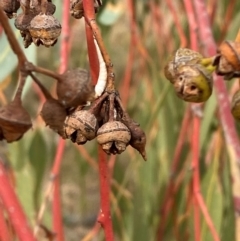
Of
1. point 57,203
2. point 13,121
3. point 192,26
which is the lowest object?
point 57,203

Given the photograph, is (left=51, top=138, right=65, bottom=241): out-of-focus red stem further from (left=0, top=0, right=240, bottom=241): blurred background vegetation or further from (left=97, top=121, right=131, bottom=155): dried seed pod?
(left=97, top=121, right=131, bottom=155): dried seed pod

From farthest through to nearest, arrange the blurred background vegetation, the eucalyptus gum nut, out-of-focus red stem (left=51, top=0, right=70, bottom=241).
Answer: the blurred background vegetation
out-of-focus red stem (left=51, top=0, right=70, bottom=241)
the eucalyptus gum nut

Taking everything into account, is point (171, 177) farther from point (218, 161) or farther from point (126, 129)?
point (126, 129)

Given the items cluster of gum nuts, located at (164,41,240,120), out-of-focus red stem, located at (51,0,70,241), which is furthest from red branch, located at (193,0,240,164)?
cluster of gum nuts, located at (164,41,240,120)

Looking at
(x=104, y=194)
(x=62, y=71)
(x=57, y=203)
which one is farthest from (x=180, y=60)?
(x=57, y=203)

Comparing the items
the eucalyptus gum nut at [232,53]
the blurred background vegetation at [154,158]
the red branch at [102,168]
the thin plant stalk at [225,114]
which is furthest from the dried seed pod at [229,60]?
the blurred background vegetation at [154,158]

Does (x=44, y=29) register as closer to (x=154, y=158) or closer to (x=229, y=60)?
(x=229, y=60)

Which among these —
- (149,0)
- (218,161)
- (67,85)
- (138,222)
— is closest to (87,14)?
(67,85)
